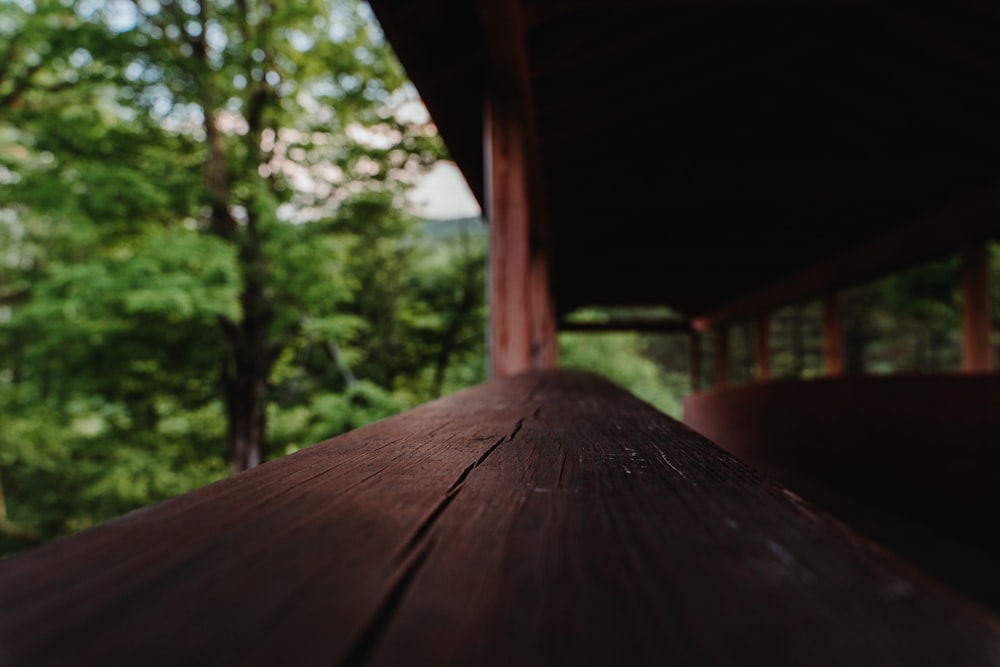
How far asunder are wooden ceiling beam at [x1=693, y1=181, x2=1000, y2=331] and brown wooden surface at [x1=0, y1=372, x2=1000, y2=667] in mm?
5822

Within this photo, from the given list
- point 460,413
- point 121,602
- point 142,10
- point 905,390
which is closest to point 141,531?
point 121,602

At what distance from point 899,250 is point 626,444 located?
669 cm

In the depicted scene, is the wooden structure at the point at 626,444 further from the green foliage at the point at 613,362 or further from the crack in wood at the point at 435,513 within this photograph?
the green foliage at the point at 613,362

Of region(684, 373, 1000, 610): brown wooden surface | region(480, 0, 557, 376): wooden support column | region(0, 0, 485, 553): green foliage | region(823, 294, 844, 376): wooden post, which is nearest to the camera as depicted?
region(684, 373, 1000, 610): brown wooden surface

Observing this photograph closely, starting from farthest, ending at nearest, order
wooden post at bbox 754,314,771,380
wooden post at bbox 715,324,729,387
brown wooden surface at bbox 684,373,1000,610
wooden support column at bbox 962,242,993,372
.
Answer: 1. wooden post at bbox 715,324,729,387
2. wooden post at bbox 754,314,771,380
3. wooden support column at bbox 962,242,993,372
4. brown wooden surface at bbox 684,373,1000,610

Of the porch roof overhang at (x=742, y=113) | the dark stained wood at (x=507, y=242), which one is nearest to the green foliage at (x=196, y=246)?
the porch roof overhang at (x=742, y=113)

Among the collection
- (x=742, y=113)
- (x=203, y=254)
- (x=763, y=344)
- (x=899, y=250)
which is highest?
(x=742, y=113)

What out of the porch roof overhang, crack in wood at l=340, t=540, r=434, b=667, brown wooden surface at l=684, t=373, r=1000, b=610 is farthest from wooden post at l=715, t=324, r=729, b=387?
crack in wood at l=340, t=540, r=434, b=667

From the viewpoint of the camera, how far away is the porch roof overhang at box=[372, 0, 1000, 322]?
3.07m

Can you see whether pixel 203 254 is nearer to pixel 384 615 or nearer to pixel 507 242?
pixel 507 242

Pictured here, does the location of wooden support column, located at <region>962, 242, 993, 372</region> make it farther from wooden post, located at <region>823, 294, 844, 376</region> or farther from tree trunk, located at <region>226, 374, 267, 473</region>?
tree trunk, located at <region>226, 374, 267, 473</region>

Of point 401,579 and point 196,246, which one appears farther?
point 196,246

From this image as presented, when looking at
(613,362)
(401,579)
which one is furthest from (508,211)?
(613,362)

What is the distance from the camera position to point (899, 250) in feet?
19.5
